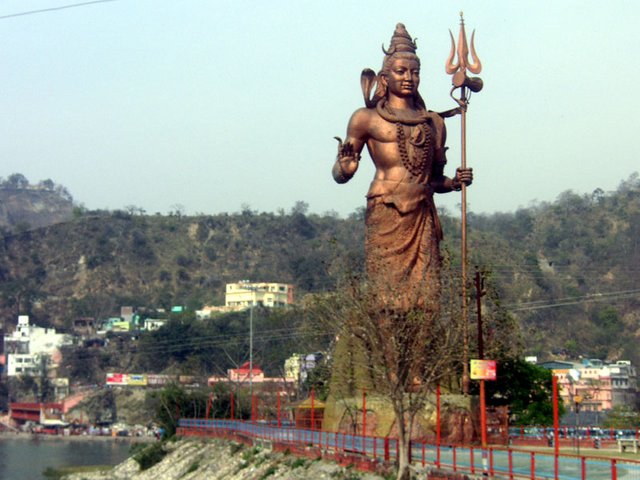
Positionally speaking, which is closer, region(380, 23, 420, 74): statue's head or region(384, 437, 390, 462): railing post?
region(384, 437, 390, 462): railing post

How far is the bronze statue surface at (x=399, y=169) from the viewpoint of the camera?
27.2 metres

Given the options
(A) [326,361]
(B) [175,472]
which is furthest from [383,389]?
(B) [175,472]

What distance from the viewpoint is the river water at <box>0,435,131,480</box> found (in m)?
55.1

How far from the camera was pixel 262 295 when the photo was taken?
112062 mm

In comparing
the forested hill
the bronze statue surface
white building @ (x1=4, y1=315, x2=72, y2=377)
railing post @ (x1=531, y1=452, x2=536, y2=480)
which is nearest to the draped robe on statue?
the bronze statue surface

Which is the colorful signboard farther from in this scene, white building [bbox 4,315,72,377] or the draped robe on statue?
white building [bbox 4,315,72,377]

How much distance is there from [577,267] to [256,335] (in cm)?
4162

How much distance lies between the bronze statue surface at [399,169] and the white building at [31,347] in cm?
8117

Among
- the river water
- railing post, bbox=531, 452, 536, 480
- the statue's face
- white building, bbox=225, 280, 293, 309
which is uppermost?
white building, bbox=225, 280, 293, 309

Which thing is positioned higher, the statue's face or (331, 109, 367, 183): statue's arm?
the statue's face

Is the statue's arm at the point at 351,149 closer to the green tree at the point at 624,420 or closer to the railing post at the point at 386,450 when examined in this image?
the railing post at the point at 386,450

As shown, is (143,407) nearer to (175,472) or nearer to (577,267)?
(577,267)

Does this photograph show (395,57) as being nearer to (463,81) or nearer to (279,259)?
(463,81)

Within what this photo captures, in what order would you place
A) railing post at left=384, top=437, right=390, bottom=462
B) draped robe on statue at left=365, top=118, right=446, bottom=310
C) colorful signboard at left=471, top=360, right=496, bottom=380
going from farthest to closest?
1. draped robe on statue at left=365, top=118, right=446, bottom=310
2. colorful signboard at left=471, top=360, right=496, bottom=380
3. railing post at left=384, top=437, right=390, bottom=462
